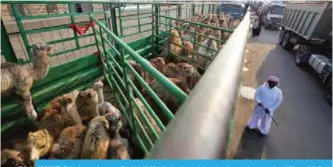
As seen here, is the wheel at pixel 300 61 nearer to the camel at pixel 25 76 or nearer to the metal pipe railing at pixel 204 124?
the camel at pixel 25 76

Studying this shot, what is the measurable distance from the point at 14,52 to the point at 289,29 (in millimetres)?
11950

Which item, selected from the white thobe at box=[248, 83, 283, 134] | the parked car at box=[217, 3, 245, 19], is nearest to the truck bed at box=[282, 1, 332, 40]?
the white thobe at box=[248, 83, 283, 134]

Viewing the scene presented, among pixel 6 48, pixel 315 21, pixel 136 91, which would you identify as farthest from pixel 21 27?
pixel 315 21

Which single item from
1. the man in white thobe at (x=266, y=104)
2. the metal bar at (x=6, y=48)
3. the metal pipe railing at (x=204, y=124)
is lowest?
the man in white thobe at (x=266, y=104)

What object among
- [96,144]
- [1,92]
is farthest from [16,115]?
[96,144]

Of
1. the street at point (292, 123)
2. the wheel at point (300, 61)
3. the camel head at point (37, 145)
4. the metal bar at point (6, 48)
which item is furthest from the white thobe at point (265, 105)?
the wheel at point (300, 61)

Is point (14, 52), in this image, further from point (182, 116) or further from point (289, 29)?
point (289, 29)

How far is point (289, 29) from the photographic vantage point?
1084cm

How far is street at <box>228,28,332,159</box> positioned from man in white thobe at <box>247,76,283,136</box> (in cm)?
27

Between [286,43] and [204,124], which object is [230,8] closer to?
[286,43]

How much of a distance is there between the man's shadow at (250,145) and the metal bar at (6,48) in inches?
160

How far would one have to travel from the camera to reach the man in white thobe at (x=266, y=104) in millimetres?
3975

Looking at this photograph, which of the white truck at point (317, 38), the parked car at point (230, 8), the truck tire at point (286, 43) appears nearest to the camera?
the white truck at point (317, 38)

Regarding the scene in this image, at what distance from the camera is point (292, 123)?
15.7 feet
